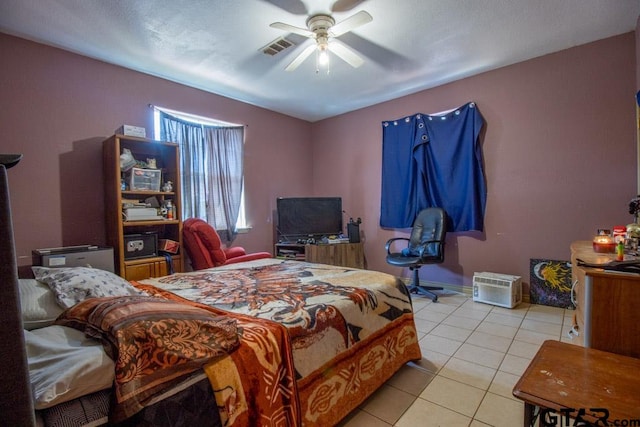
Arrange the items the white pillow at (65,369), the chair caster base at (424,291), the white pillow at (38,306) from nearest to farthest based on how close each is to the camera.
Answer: the white pillow at (65,369)
the white pillow at (38,306)
the chair caster base at (424,291)

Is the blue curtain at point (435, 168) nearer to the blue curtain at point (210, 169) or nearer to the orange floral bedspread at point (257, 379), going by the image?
the blue curtain at point (210, 169)

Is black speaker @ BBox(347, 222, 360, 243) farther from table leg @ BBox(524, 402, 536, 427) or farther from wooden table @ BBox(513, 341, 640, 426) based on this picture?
table leg @ BBox(524, 402, 536, 427)

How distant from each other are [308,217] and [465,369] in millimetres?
2996

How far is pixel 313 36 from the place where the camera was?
8.59ft

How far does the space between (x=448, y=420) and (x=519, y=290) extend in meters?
2.40

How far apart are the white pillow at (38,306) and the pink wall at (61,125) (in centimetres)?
152

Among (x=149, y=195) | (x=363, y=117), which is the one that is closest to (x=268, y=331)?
(x=149, y=195)

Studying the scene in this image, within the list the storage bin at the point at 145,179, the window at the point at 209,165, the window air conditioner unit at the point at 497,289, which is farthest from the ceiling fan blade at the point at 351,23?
the window air conditioner unit at the point at 497,289

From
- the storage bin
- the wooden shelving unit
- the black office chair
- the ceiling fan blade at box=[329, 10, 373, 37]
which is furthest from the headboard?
the black office chair

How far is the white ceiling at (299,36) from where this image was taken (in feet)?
7.68

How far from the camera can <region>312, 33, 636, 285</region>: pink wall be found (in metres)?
2.96

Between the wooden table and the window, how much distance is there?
12.0 feet

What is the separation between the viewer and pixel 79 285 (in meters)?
1.60

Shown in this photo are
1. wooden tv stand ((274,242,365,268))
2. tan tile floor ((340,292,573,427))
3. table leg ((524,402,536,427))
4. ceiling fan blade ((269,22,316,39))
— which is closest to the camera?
table leg ((524,402,536,427))
